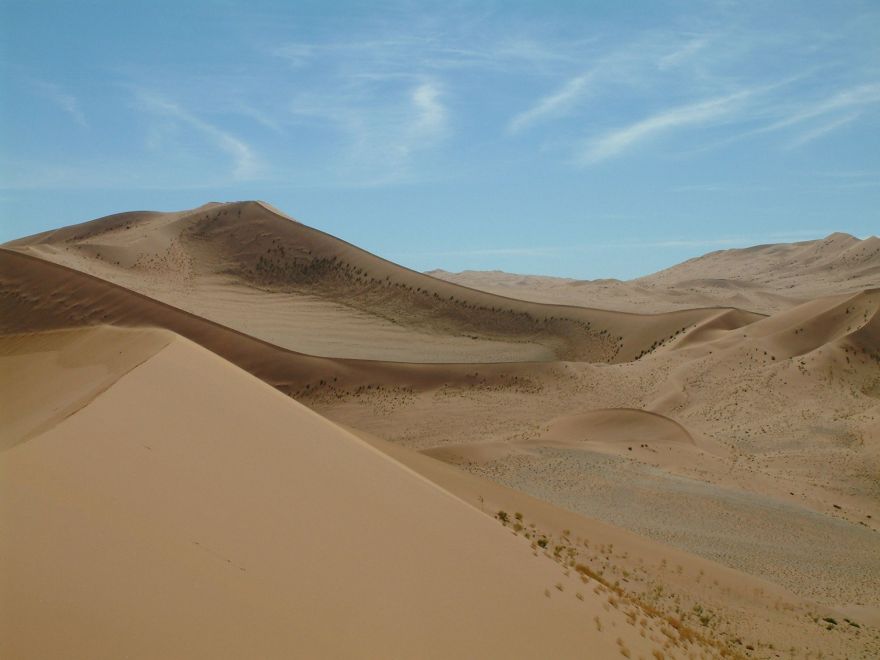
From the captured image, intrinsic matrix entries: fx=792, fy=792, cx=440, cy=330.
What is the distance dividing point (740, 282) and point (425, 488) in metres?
125

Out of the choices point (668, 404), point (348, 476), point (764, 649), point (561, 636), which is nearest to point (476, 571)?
point (561, 636)

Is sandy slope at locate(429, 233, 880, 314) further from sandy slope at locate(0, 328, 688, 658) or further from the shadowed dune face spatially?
sandy slope at locate(0, 328, 688, 658)

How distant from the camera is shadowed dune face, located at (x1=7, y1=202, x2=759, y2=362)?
5275cm

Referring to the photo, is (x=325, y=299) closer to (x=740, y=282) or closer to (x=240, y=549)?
(x=240, y=549)

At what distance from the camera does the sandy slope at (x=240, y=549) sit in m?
5.10

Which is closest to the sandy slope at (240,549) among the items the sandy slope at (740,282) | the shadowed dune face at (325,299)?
the shadowed dune face at (325,299)

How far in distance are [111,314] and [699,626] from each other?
3734 cm

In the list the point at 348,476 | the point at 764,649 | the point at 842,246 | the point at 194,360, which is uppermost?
the point at 842,246

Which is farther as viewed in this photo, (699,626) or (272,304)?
(272,304)

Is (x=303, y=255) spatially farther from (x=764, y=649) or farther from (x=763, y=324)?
(x=764, y=649)

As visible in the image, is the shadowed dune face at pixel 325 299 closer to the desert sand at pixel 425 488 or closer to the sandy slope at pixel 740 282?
the desert sand at pixel 425 488

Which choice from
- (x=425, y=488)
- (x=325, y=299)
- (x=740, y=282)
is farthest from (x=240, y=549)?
(x=740, y=282)

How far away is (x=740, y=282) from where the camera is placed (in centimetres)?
12656

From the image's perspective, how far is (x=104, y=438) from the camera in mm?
7719
